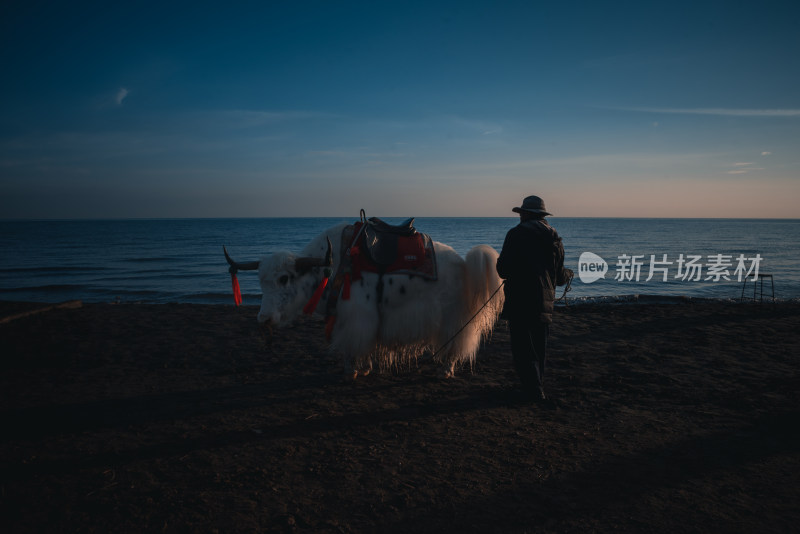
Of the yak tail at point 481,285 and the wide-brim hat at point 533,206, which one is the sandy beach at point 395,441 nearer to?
the yak tail at point 481,285

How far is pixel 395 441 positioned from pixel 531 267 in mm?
1851

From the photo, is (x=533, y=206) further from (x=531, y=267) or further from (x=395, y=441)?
(x=395, y=441)

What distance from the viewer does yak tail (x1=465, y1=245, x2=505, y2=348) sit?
430cm

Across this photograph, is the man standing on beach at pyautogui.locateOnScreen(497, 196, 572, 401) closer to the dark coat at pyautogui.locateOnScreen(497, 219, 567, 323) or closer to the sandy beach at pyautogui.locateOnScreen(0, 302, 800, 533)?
the dark coat at pyautogui.locateOnScreen(497, 219, 567, 323)

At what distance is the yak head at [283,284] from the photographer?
396 cm

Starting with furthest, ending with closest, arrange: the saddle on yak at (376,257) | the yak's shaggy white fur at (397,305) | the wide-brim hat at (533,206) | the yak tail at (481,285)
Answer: the yak tail at (481,285) → the saddle on yak at (376,257) → the yak's shaggy white fur at (397,305) → the wide-brim hat at (533,206)

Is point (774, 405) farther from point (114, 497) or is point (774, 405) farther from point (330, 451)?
point (114, 497)

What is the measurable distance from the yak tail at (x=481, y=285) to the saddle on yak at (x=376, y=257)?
40 centimetres

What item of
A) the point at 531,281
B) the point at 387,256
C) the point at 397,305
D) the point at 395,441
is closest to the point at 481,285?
the point at 531,281

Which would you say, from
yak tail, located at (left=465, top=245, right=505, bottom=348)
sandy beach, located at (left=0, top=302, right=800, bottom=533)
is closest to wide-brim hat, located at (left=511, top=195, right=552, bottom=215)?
yak tail, located at (left=465, top=245, right=505, bottom=348)

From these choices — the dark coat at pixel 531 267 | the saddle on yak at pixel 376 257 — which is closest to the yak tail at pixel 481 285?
the saddle on yak at pixel 376 257

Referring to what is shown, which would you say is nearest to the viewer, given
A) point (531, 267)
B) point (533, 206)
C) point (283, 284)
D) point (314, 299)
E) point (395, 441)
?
point (395, 441)

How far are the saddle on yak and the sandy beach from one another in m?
1.10

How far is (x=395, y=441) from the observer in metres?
3.19
